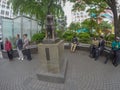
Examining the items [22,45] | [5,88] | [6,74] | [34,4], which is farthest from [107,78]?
[34,4]

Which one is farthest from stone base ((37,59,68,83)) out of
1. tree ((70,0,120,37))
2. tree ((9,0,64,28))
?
tree ((9,0,64,28))

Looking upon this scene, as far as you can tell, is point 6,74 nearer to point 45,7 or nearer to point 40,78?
point 40,78

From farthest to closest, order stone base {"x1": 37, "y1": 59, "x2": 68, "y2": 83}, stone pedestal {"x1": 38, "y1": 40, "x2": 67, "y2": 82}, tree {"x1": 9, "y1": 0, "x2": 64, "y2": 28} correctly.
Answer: tree {"x1": 9, "y1": 0, "x2": 64, "y2": 28}
stone pedestal {"x1": 38, "y1": 40, "x2": 67, "y2": 82}
stone base {"x1": 37, "y1": 59, "x2": 68, "y2": 83}

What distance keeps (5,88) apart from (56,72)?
229 cm

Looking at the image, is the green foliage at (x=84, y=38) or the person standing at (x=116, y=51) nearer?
the person standing at (x=116, y=51)

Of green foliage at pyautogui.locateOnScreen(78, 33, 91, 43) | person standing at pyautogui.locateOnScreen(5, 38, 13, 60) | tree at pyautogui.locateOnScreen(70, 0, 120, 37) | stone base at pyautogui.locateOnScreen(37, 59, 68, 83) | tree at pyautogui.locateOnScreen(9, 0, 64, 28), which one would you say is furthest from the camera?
tree at pyautogui.locateOnScreen(9, 0, 64, 28)

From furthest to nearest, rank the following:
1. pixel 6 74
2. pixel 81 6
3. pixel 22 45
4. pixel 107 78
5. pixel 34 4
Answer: pixel 34 4 < pixel 81 6 < pixel 22 45 < pixel 6 74 < pixel 107 78

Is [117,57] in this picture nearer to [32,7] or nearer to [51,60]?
[51,60]

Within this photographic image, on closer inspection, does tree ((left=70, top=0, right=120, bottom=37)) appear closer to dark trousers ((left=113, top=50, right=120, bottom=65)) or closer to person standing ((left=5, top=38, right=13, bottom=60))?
dark trousers ((left=113, top=50, right=120, bottom=65))

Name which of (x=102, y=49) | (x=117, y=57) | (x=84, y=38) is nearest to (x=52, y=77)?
(x=117, y=57)

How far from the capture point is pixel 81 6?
16.1 m

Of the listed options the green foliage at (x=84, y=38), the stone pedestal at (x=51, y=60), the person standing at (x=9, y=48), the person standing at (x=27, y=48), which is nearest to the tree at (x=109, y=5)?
the green foliage at (x=84, y=38)

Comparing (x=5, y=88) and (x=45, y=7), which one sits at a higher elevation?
(x=45, y=7)

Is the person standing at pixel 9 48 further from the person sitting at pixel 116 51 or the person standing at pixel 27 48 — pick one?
the person sitting at pixel 116 51
